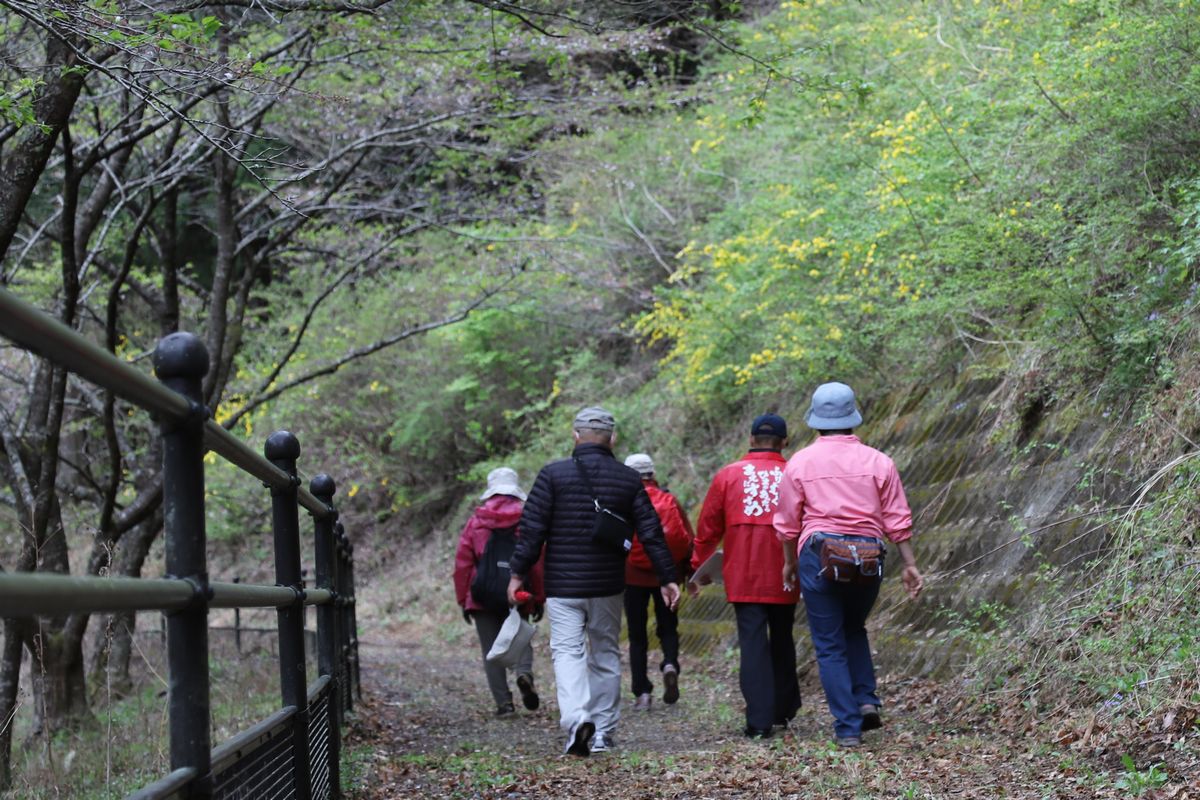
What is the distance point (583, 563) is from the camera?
7625 mm

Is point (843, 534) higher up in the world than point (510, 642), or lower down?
higher up

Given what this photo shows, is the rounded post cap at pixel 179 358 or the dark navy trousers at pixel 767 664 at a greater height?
the rounded post cap at pixel 179 358

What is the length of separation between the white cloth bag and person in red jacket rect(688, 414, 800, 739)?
1.36 metres

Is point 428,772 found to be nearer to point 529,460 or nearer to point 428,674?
point 428,674

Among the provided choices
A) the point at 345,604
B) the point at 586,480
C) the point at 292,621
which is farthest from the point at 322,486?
the point at 345,604

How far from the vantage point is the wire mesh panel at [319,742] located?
4367 mm

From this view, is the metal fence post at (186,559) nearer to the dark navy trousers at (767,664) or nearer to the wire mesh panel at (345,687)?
Result: the wire mesh panel at (345,687)

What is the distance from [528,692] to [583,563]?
2555mm

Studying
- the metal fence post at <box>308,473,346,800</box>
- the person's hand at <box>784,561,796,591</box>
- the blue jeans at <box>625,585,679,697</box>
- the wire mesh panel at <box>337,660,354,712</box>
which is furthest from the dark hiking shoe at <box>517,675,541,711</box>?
the metal fence post at <box>308,473,346,800</box>

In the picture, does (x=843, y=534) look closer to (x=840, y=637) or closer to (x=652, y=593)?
Result: (x=840, y=637)

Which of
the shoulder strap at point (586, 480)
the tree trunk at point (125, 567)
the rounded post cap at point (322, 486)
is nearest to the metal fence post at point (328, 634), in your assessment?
the rounded post cap at point (322, 486)

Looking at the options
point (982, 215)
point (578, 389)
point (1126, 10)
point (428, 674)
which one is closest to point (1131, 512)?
point (982, 215)

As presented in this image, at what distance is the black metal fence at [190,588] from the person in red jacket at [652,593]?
216 inches

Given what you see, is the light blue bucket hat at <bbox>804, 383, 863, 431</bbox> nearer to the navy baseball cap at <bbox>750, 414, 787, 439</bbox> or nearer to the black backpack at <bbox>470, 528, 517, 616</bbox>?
the navy baseball cap at <bbox>750, 414, 787, 439</bbox>
